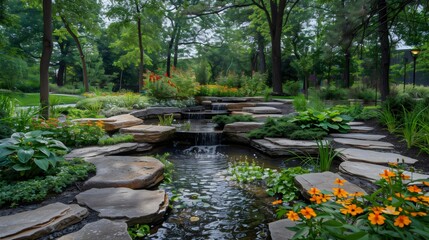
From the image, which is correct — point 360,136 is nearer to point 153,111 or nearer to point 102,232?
point 102,232

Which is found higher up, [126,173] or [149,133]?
[149,133]

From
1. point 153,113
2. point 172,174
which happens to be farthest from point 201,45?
point 172,174

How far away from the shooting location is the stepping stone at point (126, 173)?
10.0 feet

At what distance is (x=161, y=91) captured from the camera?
35.1 feet

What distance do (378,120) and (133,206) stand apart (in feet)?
17.8

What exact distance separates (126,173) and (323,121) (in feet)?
13.1

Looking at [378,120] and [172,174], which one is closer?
[172,174]

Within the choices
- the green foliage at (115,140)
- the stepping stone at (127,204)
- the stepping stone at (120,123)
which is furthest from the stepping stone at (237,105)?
the stepping stone at (127,204)

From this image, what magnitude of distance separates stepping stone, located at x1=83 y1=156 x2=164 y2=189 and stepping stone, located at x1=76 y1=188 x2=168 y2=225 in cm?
15

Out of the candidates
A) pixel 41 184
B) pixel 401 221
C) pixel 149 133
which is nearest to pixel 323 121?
pixel 149 133

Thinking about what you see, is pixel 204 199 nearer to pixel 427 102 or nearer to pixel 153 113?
pixel 427 102

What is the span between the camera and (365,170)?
3199mm

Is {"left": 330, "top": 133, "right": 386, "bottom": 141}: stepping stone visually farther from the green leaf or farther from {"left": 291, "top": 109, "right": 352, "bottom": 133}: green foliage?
the green leaf

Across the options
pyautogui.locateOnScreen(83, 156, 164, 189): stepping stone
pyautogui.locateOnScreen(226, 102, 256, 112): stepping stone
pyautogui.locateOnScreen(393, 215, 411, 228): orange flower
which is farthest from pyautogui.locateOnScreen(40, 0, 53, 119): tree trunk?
pyautogui.locateOnScreen(226, 102, 256, 112): stepping stone
